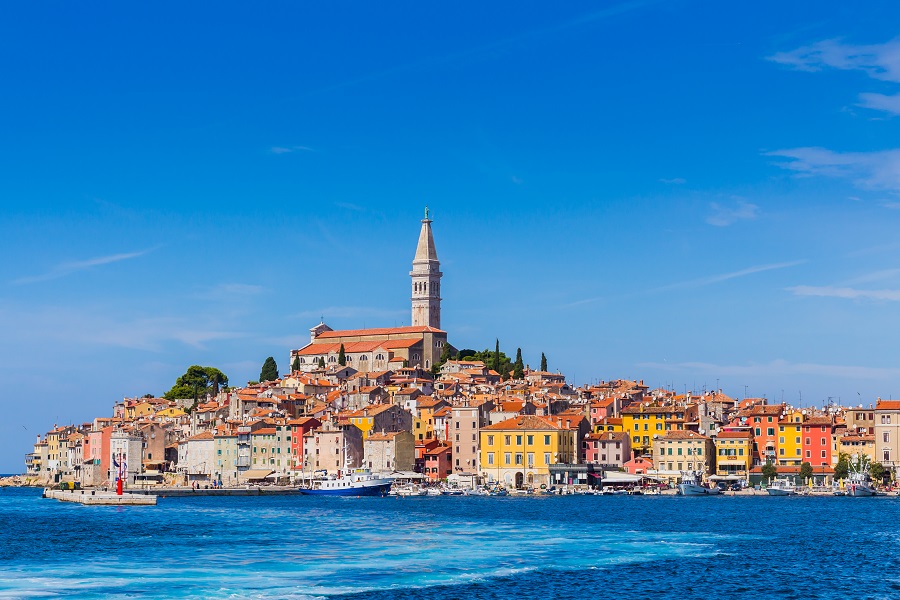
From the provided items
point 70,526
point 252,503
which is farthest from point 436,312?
point 70,526

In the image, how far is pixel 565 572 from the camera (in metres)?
36.4

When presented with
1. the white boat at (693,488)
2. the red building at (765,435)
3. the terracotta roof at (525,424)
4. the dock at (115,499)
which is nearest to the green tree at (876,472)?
the red building at (765,435)

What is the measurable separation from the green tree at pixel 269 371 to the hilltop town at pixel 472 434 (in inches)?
247

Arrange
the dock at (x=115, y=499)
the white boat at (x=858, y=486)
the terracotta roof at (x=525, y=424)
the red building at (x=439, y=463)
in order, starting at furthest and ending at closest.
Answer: the red building at (x=439, y=463) → the terracotta roof at (x=525, y=424) → the white boat at (x=858, y=486) → the dock at (x=115, y=499)

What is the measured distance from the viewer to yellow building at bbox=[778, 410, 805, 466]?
92.2m

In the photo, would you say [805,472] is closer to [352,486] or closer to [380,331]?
[352,486]

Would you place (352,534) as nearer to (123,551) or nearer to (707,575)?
(123,551)

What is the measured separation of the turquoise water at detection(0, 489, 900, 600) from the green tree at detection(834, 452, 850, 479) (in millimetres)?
20757

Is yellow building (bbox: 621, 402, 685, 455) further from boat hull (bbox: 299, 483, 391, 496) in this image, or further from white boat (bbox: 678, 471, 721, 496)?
boat hull (bbox: 299, 483, 391, 496)

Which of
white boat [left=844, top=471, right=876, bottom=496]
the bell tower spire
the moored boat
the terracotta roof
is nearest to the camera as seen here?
white boat [left=844, top=471, right=876, bottom=496]

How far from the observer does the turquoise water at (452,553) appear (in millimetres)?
32844

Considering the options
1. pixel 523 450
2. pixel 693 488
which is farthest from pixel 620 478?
pixel 523 450

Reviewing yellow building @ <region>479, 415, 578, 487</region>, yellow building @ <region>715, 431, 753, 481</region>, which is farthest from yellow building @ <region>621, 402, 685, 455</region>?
yellow building @ <region>479, 415, 578, 487</region>

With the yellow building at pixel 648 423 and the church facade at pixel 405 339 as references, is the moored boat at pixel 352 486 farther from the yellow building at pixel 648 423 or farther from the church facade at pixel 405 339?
the church facade at pixel 405 339
